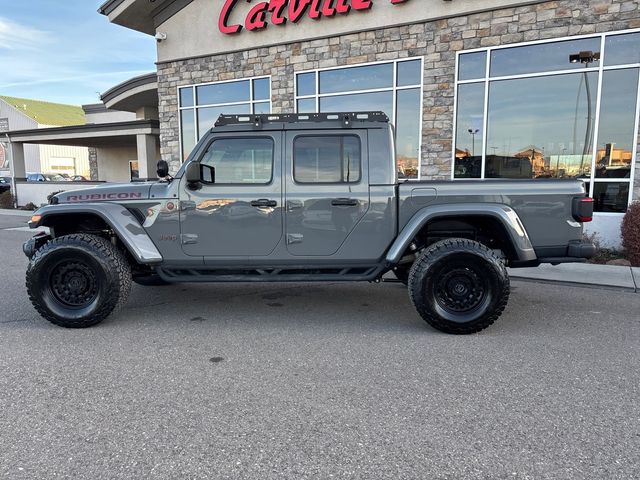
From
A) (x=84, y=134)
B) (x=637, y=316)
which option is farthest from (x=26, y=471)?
(x=84, y=134)

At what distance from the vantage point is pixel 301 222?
462cm

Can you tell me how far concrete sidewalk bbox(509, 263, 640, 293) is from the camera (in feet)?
21.4

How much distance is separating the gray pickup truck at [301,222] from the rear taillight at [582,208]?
3 cm

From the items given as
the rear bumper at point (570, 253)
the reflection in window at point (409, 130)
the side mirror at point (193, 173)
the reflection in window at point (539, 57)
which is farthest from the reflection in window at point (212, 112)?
the rear bumper at point (570, 253)

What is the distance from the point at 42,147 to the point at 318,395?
56.8 m

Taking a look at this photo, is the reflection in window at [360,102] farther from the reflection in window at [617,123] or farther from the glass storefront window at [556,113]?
the reflection in window at [617,123]

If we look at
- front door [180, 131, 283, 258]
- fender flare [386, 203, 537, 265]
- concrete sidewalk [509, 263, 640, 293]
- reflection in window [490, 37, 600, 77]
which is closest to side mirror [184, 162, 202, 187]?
front door [180, 131, 283, 258]

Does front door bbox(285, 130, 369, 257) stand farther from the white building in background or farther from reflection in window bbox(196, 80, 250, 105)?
the white building in background

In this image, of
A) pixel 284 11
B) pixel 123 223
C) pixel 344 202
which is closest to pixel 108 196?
pixel 123 223

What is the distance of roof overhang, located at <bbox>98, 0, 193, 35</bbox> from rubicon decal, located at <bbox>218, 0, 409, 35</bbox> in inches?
60.1

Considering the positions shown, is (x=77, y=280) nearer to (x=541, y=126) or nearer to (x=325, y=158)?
(x=325, y=158)

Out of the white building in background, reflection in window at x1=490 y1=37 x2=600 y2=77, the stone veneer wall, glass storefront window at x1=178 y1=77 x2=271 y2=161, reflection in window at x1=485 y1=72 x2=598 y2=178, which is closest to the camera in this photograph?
the stone veneer wall

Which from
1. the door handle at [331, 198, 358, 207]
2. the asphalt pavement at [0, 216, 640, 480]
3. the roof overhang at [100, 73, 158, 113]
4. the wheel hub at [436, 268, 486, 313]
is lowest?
the asphalt pavement at [0, 216, 640, 480]

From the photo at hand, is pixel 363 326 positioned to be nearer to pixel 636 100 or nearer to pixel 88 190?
pixel 88 190
